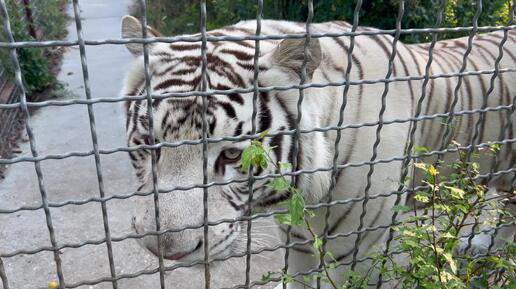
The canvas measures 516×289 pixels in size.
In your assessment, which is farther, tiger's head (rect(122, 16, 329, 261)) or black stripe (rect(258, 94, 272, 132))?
black stripe (rect(258, 94, 272, 132))

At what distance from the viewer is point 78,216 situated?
3064 mm

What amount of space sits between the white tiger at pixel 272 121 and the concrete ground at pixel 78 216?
327mm

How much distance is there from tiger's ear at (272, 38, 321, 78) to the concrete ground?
2.25ft

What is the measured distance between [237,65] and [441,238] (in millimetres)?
738

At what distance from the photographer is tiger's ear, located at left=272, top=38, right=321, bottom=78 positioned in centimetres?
133

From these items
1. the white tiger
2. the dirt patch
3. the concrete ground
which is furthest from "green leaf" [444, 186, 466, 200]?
the dirt patch

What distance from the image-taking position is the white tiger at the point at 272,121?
54.6 inches

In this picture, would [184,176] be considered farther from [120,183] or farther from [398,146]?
[120,183]

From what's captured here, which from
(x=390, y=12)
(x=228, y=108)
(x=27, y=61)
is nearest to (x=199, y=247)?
(x=228, y=108)

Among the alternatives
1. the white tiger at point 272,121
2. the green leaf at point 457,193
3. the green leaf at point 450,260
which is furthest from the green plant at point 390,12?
the green leaf at point 450,260

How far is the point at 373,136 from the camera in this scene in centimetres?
174

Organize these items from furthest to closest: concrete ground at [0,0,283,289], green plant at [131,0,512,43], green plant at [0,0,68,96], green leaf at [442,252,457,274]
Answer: green plant at [0,0,68,96]
green plant at [131,0,512,43]
concrete ground at [0,0,283,289]
green leaf at [442,252,457,274]

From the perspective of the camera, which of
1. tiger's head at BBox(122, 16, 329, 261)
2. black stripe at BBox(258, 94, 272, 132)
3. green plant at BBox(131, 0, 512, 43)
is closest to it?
tiger's head at BBox(122, 16, 329, 261)

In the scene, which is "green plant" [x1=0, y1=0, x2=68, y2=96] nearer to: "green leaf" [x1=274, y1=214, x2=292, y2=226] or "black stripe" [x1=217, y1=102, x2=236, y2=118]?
"black stripe" [x1=217, y1=102, x2=236, y2=118]
